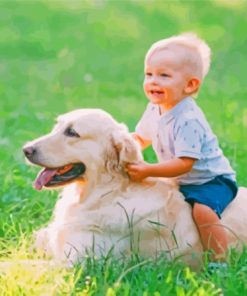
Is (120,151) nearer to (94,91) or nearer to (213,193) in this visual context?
(213,193)

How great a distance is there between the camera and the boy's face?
230 inches

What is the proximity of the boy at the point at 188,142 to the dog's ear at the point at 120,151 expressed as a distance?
0.14ft

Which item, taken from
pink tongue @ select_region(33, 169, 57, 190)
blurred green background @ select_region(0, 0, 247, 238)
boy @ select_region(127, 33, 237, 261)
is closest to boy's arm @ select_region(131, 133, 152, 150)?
boy @ select_region(127, 33, 237, 261)

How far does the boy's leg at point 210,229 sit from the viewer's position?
5766 millimetres

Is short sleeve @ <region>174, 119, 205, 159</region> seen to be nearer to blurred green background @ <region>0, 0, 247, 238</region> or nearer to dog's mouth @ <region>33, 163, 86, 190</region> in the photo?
dog's mouth @ <region>33, 163, 86, 190</region>

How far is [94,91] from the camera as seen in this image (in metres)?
11.3

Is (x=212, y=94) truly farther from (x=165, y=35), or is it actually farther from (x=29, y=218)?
(x=29, y=218)

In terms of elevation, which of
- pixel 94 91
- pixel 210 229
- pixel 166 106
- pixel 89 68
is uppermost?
pixel 89 68

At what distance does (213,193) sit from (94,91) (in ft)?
18.2

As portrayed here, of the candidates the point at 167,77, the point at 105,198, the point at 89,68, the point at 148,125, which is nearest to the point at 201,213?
the point at 105,198

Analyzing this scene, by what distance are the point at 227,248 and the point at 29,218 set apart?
1.43 metres

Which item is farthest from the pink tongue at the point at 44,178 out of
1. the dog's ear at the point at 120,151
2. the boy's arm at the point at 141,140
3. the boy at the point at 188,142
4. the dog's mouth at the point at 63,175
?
the boy's arm at the point at 141,140

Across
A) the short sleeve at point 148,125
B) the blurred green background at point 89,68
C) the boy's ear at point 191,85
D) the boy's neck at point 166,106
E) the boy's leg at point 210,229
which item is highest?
the blurred green background at point 89,68

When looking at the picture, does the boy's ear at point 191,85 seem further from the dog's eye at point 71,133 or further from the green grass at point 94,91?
the green grass at point 94,91
